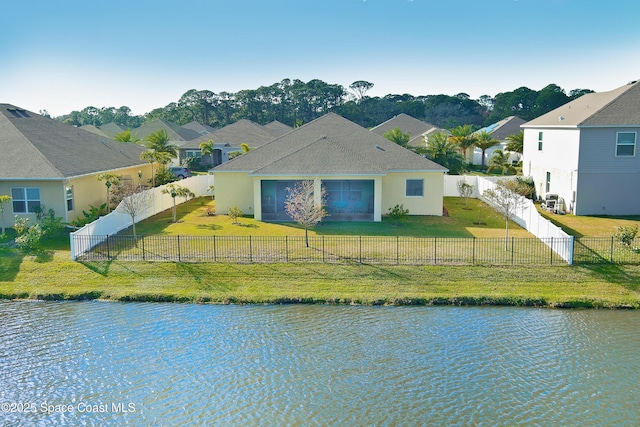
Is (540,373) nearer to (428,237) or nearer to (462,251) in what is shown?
(462,251)

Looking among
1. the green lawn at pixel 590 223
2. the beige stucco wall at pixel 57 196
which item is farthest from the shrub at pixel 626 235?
the beige stucco wall at pixel 57 196

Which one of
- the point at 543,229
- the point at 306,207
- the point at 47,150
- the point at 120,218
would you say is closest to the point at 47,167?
the point at 47,150

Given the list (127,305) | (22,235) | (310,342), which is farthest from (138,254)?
(310,342)

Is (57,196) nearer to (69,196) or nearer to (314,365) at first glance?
(69,196)

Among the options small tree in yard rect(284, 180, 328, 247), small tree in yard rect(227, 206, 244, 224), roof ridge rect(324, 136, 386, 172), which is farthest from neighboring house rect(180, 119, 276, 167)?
small tree in yard rect(284, 180, 328, 247)

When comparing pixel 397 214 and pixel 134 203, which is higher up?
pixel 134 203

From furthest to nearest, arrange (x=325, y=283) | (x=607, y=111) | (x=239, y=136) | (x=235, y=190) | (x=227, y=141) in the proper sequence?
(x=239, y=136) → (x=227, y=141) → (x=235, y=190) → (x=607, y=111) → (x=325, y=283)

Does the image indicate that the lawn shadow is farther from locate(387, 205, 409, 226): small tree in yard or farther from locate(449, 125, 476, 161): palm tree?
locate(449, 125, 476, 161): palm tree

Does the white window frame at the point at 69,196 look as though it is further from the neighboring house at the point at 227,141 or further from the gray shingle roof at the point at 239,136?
the gray shingle roof at the point at 239,136

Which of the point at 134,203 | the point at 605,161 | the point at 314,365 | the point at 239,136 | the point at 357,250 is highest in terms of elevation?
the point at 239,136
